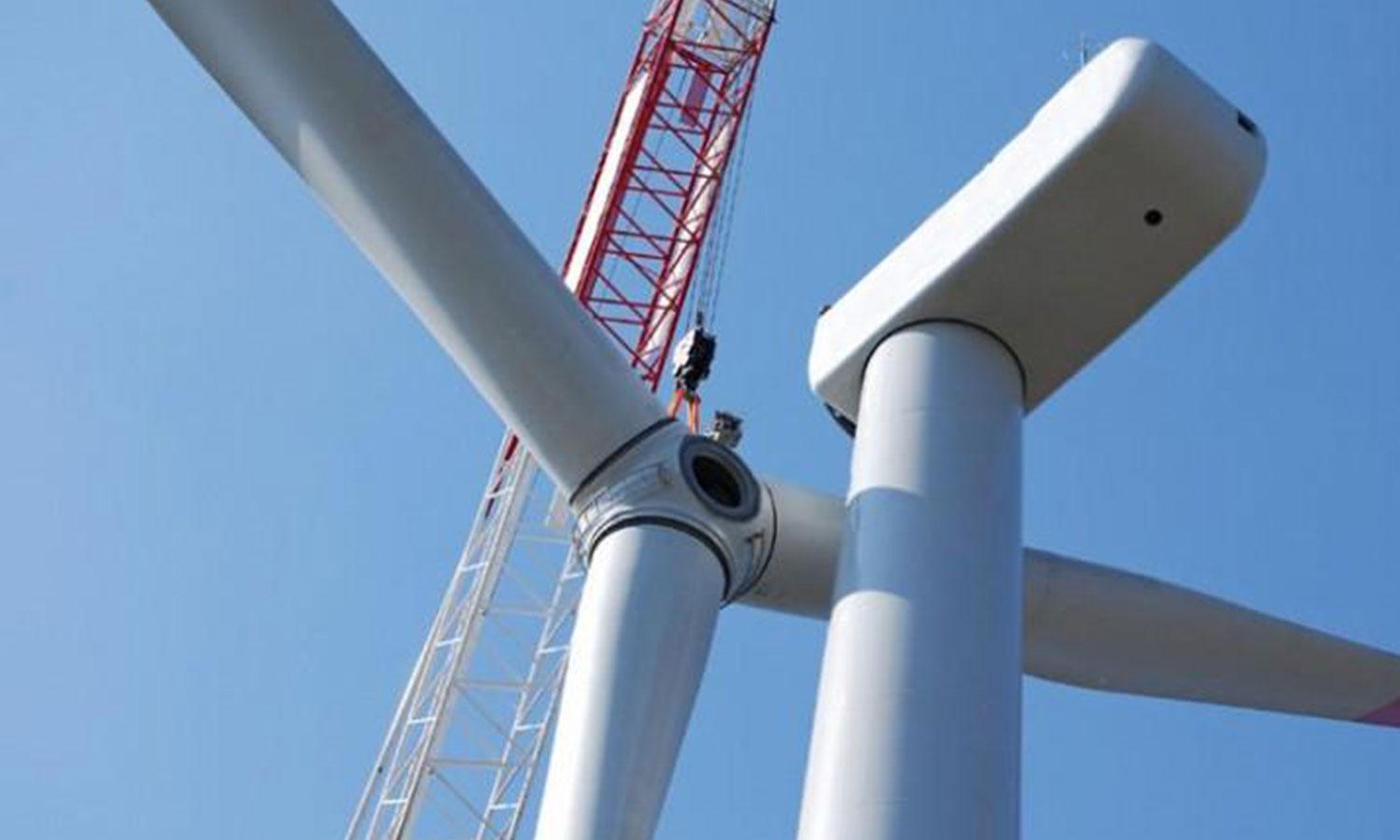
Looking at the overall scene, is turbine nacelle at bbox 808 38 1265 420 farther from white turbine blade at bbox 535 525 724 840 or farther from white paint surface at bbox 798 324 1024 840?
white turbine blade at bbox 535 525 724 840

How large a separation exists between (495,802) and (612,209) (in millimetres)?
7416

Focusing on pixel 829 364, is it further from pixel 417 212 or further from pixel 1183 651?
pixel 1183 651

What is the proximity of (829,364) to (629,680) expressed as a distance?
2154 mm

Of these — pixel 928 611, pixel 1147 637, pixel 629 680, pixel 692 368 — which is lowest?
pixel 629 680

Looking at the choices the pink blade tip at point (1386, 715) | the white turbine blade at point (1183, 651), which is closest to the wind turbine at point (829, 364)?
the white turbine blade at point (1183, 651)

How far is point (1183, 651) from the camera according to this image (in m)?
10.4

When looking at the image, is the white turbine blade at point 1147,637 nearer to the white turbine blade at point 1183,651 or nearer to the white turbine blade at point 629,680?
the white turbine blade at point 1183,651

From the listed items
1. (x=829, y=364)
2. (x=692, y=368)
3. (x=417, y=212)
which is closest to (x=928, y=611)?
(x=829, y=364)

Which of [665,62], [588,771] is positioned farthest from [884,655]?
[665,62]

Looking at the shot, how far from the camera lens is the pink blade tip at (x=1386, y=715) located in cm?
1077

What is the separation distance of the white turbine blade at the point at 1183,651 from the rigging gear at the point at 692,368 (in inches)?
172

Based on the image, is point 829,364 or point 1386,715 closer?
point 829,364

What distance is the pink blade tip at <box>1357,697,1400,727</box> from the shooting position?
10766 millimetres

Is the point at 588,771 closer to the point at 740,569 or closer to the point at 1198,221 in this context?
the point at 740,569
